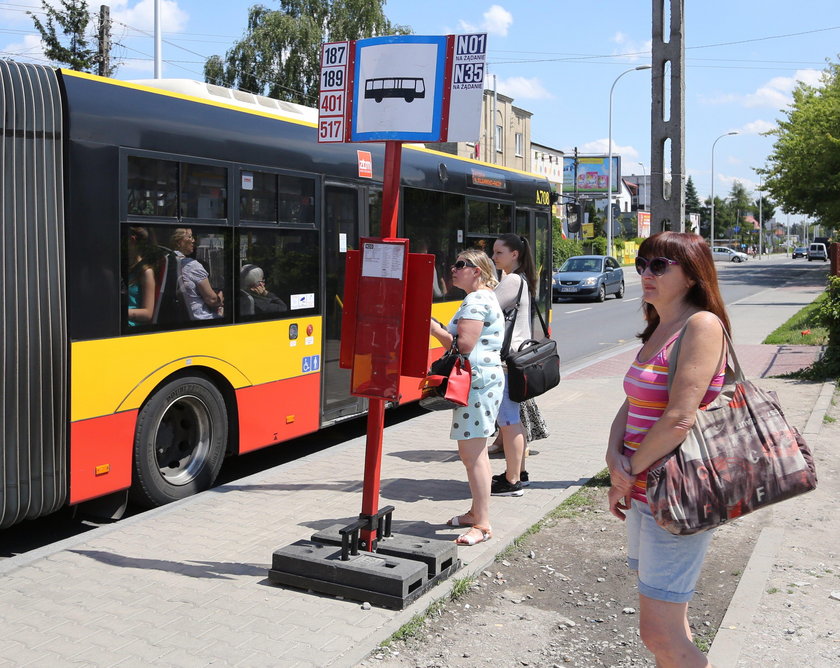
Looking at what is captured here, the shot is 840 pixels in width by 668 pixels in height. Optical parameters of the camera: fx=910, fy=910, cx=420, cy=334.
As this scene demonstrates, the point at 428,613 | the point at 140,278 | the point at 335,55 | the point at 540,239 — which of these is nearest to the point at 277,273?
the point at 140,278

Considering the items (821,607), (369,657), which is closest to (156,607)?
(369,657)

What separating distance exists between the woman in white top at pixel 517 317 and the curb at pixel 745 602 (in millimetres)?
1708

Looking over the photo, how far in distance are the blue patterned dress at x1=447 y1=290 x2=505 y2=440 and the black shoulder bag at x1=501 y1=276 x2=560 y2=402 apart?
1.84 feet

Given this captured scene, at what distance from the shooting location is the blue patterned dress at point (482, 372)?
5.35 metres

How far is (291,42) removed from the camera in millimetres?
38750

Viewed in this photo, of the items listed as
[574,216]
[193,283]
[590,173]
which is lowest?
[193,283]

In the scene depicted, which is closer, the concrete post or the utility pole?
the concrete post

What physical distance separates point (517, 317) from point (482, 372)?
3.89 feet

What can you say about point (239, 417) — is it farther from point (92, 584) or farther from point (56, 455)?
point (92, 584)

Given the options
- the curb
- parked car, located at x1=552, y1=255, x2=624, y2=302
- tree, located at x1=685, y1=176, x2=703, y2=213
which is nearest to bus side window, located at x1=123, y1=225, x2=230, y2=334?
the curb

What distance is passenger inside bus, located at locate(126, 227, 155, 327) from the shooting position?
5.93 m

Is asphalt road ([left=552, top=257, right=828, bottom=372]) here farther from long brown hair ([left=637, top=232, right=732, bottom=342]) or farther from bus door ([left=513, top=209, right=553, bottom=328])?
long brown hair ([left=637, top=232, right=732, bottom=342])

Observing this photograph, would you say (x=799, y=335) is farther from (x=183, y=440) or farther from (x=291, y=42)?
(x=291, y=42)

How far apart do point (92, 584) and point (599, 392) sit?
780 centimetres
